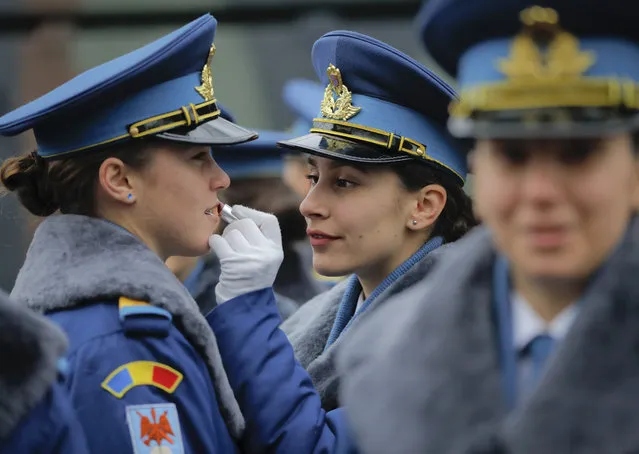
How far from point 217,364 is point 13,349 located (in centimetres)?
76

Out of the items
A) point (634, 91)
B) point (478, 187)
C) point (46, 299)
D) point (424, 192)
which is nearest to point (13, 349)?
point (46, 299)

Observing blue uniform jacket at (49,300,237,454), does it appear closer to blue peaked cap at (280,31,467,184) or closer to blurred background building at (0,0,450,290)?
blue peaked cap at (280,31,467,184)

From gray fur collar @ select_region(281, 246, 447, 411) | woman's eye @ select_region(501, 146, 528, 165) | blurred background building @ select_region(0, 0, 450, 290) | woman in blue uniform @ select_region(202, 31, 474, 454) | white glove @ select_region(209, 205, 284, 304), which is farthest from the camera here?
blurred background building @ select_region(0, 0, 450, 290)

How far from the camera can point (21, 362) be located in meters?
2.23

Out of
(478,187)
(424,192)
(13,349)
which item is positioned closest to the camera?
(478,187)

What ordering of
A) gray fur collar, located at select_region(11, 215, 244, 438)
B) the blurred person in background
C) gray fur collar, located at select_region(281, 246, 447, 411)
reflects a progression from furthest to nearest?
the blurred person in background
gray fur collar, located at select_region(281, 246, 447, 411)
gray fur collar, located at select_region(11, 215, 244, 438)

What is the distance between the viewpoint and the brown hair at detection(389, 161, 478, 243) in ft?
11.2

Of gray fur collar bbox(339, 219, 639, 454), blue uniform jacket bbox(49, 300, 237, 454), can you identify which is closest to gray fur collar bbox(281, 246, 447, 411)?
blue uniform jacket bbox(49, 300, 237, 454)

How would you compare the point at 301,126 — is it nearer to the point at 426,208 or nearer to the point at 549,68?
the point at 426,208

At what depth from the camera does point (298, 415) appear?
2.94m

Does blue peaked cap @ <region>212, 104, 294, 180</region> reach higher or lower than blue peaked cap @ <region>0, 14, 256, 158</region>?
lower

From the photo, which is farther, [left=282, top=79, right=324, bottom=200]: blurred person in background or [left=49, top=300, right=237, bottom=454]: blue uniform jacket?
[left=282, top=79, right=324, bottom=200]: blurred person in background

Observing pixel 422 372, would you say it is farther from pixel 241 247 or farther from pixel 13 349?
pixel 241 247

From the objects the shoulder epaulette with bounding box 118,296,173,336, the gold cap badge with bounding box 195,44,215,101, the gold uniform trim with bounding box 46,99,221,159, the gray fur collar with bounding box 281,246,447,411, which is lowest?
the gray fur collar with bounding box 281,246,447,411
